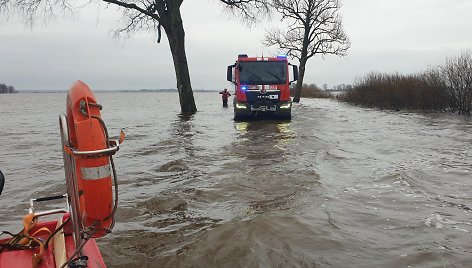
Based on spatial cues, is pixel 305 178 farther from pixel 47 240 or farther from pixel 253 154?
pixel 47 240

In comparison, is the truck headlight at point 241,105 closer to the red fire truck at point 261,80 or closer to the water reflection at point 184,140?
the red fire truck at point 261,80

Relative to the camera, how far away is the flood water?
3809 mm

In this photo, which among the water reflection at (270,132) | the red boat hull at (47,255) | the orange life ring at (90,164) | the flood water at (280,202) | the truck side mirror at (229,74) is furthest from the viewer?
the truck side mirror at (229,74)

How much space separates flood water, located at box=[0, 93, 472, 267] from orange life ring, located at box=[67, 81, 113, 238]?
1.31 meters

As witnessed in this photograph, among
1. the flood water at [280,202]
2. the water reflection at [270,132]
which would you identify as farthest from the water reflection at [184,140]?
the water reflection at [270,132]

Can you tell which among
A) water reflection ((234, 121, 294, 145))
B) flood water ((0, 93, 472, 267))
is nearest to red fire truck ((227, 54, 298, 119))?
water reflection ((234, 121, 294, 145))

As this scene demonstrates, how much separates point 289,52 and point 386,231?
32753mm

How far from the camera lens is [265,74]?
642 inches

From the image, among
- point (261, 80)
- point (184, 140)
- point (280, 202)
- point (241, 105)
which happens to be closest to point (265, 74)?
point (261, 80)

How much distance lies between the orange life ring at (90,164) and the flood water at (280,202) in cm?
131

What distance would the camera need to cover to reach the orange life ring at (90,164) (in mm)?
2352

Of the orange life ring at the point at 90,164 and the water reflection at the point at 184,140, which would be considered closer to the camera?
the orange life ring at the point at 90,164

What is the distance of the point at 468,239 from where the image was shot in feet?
13.4

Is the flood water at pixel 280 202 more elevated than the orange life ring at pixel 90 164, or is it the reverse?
the orange life ring at pixel 90 164
